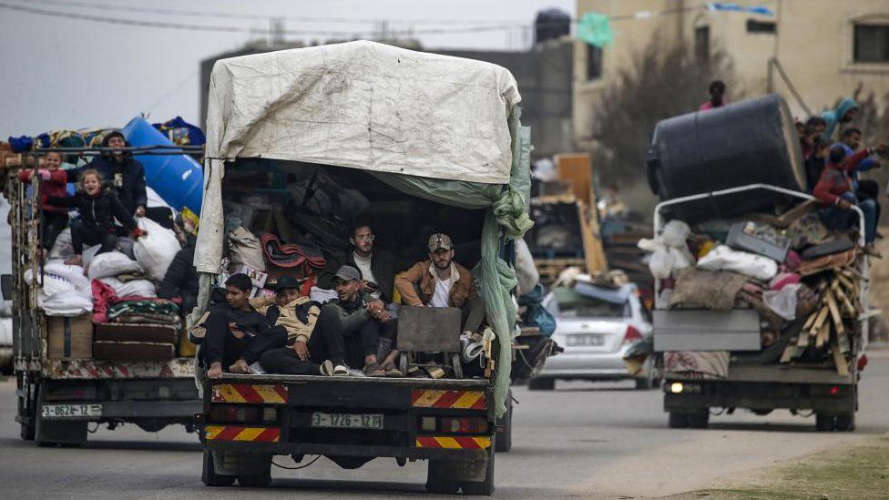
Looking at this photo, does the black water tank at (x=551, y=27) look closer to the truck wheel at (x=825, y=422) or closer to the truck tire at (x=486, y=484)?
the truck wheel at (x=825, y=422)

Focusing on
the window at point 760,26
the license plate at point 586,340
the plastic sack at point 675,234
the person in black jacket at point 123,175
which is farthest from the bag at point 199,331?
the window at point 760,26

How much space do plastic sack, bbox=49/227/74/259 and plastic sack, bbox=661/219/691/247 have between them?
6692 millimetres

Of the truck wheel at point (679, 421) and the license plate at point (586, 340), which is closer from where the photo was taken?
the truck wheel at point (679, 421)

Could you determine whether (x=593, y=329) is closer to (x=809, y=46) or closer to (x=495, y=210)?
(x=495, y=210)

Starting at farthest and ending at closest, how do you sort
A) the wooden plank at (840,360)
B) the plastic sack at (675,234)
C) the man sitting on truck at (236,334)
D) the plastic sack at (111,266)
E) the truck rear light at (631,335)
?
the truck rear light at (631,335), the plastic sack at (675,234), the wooden plank at (840,360), the plastic sack at (111,266), the man sitting on truck at (236,334)

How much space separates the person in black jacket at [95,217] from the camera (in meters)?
17.2

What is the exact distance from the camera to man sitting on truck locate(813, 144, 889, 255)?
19.5 m

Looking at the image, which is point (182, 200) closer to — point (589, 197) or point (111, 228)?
point (111, 228)

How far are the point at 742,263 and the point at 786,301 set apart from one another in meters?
0.63

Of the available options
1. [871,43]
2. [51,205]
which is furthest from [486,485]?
[871,43]

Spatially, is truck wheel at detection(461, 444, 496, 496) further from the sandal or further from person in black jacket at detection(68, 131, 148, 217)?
person in black jacket at detection(68, 131, 148, 217)

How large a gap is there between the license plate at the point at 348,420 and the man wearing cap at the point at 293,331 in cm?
33

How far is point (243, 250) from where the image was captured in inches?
537

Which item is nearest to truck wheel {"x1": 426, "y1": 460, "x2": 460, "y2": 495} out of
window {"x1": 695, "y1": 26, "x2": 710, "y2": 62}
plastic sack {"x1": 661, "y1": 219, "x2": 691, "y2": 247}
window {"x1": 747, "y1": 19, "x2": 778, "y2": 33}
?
plastic sack {"x1": 661, "y1": 219, "x2": 691, "y2": 247}
